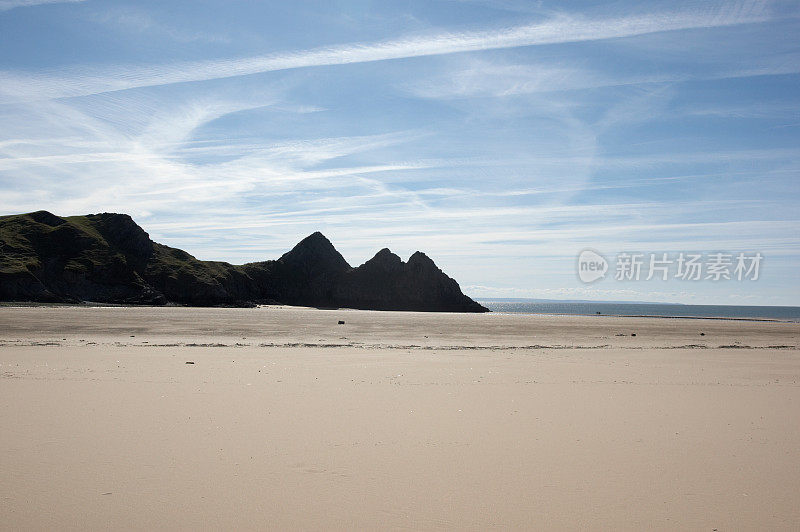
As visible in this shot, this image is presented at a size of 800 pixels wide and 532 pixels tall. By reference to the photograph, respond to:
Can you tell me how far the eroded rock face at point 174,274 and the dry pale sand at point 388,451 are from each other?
4385 inches

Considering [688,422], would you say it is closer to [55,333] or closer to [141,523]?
[141,523]

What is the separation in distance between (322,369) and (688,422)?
11.4 metres

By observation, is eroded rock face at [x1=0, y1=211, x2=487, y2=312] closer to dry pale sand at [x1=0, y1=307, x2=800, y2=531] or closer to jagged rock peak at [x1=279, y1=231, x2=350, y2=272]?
jagged rock peak at [x1=279, y1=231, x2=350, y2=272]

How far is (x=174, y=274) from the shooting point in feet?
464

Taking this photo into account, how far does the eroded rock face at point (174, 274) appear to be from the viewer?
119 metres

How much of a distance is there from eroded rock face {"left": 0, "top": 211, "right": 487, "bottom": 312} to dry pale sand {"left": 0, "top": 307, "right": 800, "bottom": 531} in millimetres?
111381

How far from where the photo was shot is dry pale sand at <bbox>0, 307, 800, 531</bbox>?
6.04 m

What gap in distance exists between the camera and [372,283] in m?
167

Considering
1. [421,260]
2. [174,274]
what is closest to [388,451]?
[174,274]

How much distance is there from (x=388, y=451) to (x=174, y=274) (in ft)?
480

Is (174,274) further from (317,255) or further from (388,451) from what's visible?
(388,451)

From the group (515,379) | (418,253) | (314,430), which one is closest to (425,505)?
(314,430)

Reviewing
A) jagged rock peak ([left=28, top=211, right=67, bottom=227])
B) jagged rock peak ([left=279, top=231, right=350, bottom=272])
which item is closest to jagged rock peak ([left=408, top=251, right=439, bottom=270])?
jagged rock peak ([left=279, top=231, right=350, bottom=272])

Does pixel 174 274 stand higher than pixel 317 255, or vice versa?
pixel 317 255
